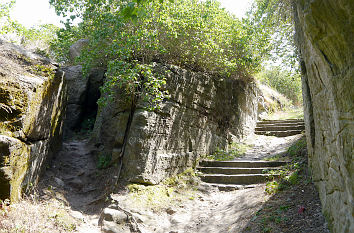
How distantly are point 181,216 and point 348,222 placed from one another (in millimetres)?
3878

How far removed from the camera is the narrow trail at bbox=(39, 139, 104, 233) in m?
5.93

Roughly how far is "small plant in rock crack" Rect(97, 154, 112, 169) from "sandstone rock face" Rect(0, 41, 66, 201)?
4.32 ft

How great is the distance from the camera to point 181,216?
618 centimetres

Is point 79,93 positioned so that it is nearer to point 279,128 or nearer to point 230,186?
point 230,186

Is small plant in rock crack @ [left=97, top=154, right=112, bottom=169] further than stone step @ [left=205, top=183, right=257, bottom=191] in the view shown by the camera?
Yes

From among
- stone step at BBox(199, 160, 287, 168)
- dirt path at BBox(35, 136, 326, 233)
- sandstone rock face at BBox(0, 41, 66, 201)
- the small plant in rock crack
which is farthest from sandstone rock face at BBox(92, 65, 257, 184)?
sandstone rock face at BBox(0, 41, 66, 201)

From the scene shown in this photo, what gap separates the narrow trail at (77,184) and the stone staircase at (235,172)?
316 cm

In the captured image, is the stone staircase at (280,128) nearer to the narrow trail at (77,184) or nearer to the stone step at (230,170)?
the stone step at (230,170)

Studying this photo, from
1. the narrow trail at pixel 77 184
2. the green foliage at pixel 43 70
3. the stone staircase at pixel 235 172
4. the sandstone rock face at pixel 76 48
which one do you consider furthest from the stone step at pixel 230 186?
the sandstone rock face at pixel 76 48

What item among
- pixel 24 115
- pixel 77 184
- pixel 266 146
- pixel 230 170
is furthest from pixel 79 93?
pixel 266 146

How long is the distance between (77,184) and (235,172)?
4467 mm

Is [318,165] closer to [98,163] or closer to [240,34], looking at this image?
[98,163]

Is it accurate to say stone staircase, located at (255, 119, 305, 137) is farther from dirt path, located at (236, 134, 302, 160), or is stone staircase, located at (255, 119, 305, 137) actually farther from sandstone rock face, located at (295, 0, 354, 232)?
sandstone rock face, located at (295, 0, 354, 232)

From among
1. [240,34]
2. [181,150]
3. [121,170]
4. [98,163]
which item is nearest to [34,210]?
[121,170]
